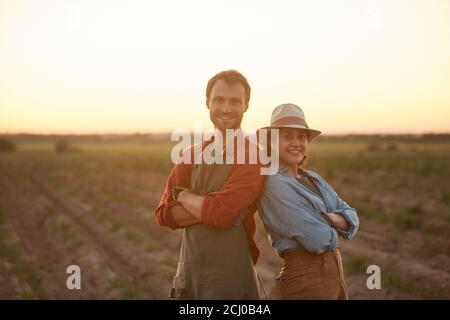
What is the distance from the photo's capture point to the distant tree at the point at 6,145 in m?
65.4

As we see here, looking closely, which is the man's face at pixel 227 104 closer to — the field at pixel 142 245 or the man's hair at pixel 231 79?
the man's hair at pixel 231 79

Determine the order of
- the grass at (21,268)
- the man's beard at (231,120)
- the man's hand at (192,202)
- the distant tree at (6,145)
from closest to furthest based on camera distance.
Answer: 1. the man's hand at (192,202)
2. the man's beard at (231,120)
3. the grass at (21,268)
4. the distant tree at (6,145)

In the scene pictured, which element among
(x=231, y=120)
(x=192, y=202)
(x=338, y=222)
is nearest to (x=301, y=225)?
(x=338, y=222)

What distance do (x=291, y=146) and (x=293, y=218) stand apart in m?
0.48

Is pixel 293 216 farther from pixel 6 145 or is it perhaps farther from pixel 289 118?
pixel 6 145

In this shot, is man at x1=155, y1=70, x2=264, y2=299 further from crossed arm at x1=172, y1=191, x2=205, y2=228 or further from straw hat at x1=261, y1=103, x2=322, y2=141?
straw hat at x1=261, y1=103, x2=322, y2=141

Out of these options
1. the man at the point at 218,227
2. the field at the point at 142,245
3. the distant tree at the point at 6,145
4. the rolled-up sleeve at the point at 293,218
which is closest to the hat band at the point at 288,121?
the man at the point at 218,227

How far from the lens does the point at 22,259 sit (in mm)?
9000

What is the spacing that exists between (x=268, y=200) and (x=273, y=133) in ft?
1.45

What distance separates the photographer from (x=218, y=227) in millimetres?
2896

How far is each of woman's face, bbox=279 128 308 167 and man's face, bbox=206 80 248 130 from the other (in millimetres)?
291
